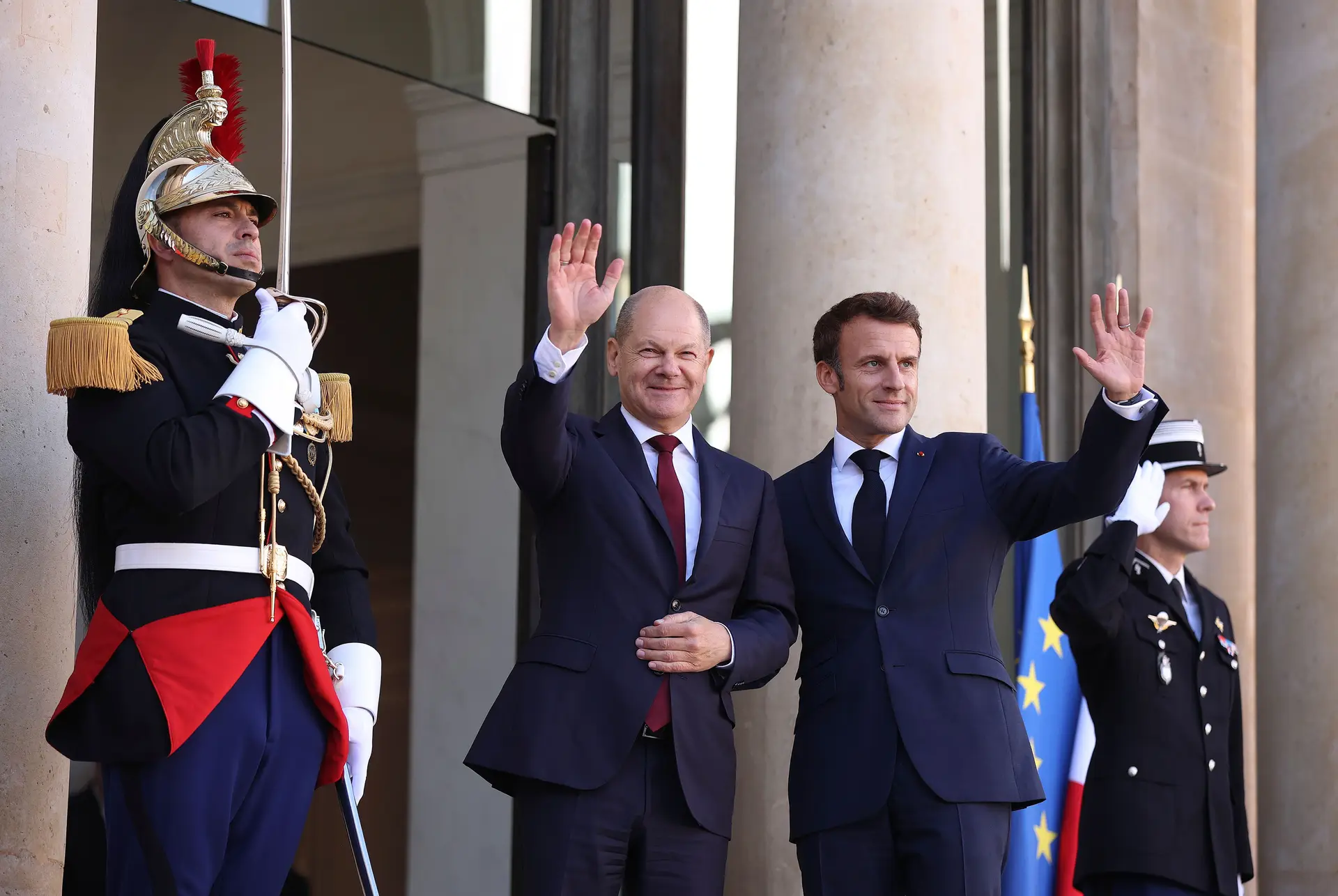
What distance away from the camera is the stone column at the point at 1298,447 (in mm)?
6996

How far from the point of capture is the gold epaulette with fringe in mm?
3637

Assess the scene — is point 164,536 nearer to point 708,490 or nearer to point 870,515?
point 708,490

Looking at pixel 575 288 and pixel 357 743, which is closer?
pixel 357 743

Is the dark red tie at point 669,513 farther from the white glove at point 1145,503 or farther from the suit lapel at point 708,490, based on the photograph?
the white glove at point 1145,503

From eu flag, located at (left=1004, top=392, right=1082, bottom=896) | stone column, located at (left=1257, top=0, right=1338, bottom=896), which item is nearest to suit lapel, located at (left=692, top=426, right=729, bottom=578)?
eu flag, located at (left=1004, top=392, right=1082, bottom=896)

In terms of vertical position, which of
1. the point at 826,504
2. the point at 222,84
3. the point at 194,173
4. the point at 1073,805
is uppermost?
the point at 222,84

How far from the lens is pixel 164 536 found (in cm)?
323

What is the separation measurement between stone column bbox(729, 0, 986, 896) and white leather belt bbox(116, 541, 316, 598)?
6.71 feet

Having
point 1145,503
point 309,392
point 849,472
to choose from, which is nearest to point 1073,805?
point 1145,503

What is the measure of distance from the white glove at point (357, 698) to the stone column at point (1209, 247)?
483 cm

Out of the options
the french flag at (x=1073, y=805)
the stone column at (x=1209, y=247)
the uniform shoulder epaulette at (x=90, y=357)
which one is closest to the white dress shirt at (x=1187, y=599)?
the french flag at (x=1073, y=805)

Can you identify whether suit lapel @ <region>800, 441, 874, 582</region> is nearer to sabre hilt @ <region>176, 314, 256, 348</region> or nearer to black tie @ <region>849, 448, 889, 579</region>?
black tie @ <region>849, 448, 889, 579</region>

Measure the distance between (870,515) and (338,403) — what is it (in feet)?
3.90

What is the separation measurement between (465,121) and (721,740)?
12.3 ft
